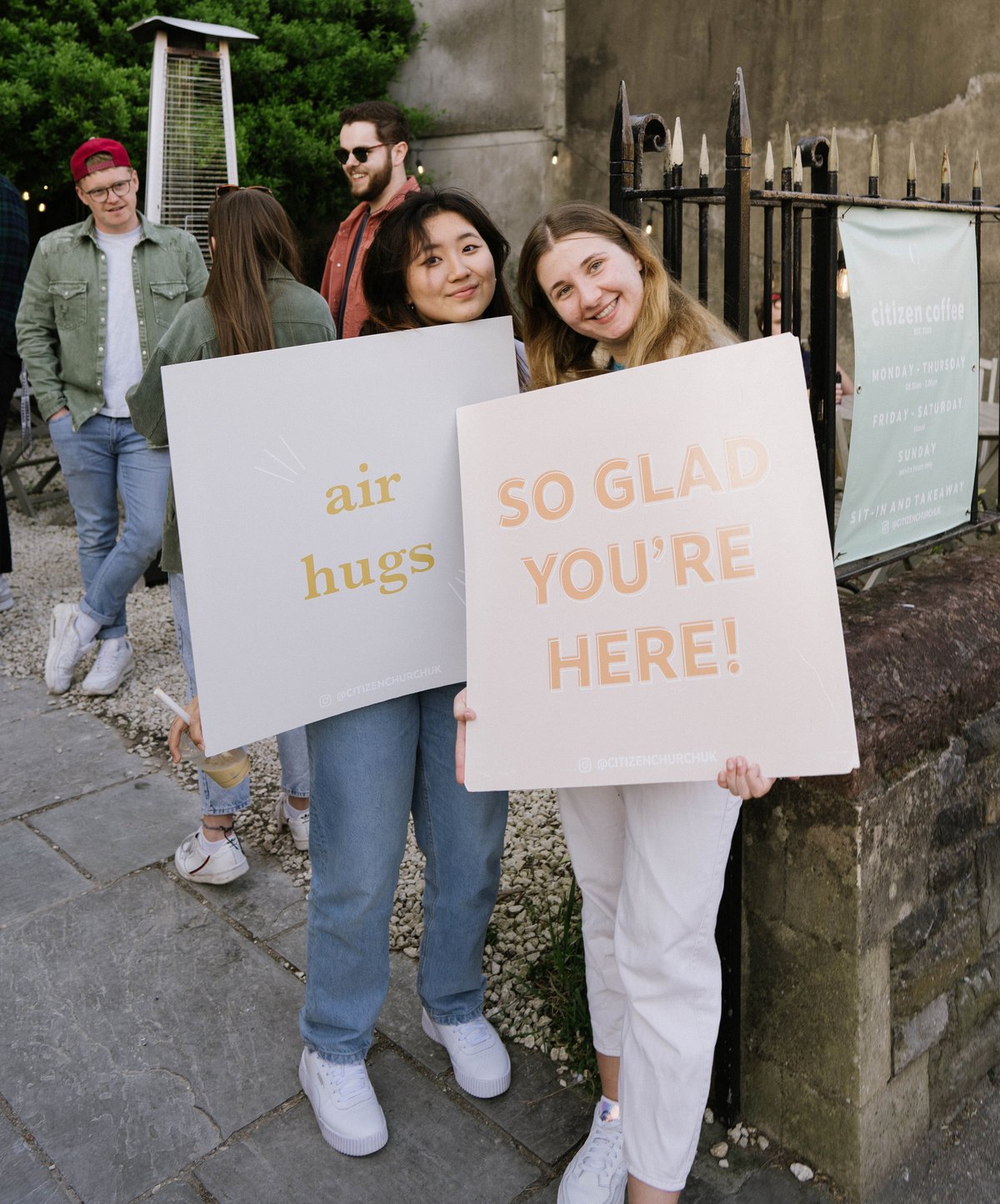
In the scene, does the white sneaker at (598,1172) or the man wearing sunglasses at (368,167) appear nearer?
the white sneaker at (598,1172)

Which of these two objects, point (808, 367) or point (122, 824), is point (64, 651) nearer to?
point (122, 824)

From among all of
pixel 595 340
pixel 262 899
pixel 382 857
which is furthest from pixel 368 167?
pixel 382 857

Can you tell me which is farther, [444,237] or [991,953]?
[991,953]

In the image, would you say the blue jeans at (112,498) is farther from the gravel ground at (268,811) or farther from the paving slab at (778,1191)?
the paving slab at (778,1191)

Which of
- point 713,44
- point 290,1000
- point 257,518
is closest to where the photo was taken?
point 257,518

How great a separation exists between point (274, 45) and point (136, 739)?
6.43 m

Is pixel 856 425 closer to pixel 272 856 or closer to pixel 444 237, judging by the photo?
pixel 444 237

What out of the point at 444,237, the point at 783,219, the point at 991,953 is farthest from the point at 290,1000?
the point at 783,219

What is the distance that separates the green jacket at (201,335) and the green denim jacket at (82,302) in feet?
6.73

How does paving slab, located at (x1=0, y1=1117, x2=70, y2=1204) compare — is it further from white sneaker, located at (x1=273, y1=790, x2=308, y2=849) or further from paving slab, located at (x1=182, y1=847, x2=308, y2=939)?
white sneaker, located at (x1=273, y1=790, x2=308, y2=849)

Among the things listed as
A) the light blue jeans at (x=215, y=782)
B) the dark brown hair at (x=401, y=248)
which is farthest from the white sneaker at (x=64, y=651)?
the dark brown hair at (x=401, y=248)

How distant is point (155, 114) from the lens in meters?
6.18

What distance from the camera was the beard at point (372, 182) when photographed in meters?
4.21

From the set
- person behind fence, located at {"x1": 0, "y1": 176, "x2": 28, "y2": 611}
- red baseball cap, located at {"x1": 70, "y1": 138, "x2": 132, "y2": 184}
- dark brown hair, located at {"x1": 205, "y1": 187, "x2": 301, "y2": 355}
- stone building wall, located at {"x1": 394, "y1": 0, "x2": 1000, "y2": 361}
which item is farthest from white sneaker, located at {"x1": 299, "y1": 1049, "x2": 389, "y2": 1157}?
stone building wall, located at {"x1": 394, "y1": 0, "x2": 1000, "y2": 361}
